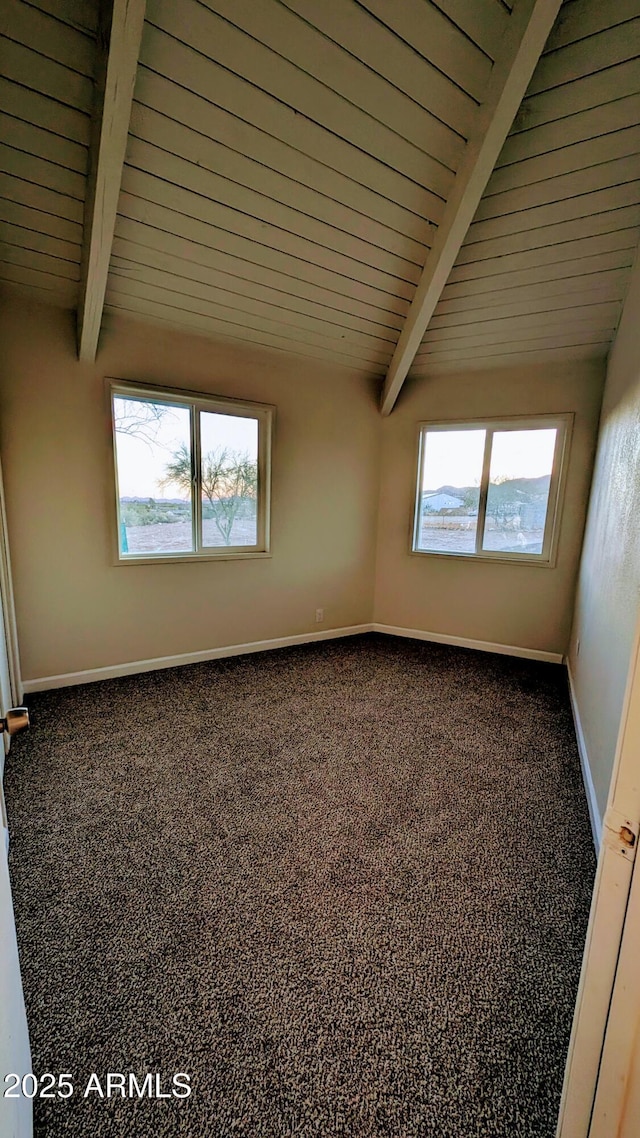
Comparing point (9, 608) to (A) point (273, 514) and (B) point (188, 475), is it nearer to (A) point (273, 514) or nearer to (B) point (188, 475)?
(B) point (188, 475)

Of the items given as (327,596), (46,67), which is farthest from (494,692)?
(46,67)

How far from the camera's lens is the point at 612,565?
2117 mm

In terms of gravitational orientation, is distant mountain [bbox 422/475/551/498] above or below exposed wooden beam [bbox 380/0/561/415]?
below

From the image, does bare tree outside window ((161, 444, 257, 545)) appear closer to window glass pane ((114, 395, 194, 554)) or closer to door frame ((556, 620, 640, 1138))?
window glass pane ((114, 395, 194, 554))

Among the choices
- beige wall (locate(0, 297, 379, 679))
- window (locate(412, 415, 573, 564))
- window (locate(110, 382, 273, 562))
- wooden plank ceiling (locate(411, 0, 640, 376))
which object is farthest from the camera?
window (locate(412, 415, 573, 564))

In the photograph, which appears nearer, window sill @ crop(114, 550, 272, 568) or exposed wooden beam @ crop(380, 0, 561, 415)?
exposed wooden beam @ crop(380, 0, 561, 415)

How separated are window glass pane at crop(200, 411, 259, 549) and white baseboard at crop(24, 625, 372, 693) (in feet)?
2.92

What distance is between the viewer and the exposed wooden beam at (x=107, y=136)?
5.03ft

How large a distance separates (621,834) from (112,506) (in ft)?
10.4

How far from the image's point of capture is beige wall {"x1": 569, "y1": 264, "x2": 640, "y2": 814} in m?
1.73

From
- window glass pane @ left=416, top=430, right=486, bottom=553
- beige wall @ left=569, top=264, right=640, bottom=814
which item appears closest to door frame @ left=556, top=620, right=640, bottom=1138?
beige wall @ left=569, top=264, right=640, bottom=814

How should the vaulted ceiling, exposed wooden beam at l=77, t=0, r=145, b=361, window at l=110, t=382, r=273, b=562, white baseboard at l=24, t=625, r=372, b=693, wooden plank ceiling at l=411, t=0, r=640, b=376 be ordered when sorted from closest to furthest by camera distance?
exposed wooden beam at l=77, t=0, r=145, b=361, the vaulted ceiling, wooden plank ceiling at l=411, t=0, r=640, b=376, white baseboard at l=24, t=625, r=372, b=693, window at l=110, t=382, r=273, b=562

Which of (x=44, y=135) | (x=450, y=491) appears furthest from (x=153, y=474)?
(x=450, y=491)

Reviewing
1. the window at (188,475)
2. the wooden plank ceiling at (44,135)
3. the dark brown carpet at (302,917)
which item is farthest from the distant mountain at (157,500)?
the dark brown carpet at (302,917)
